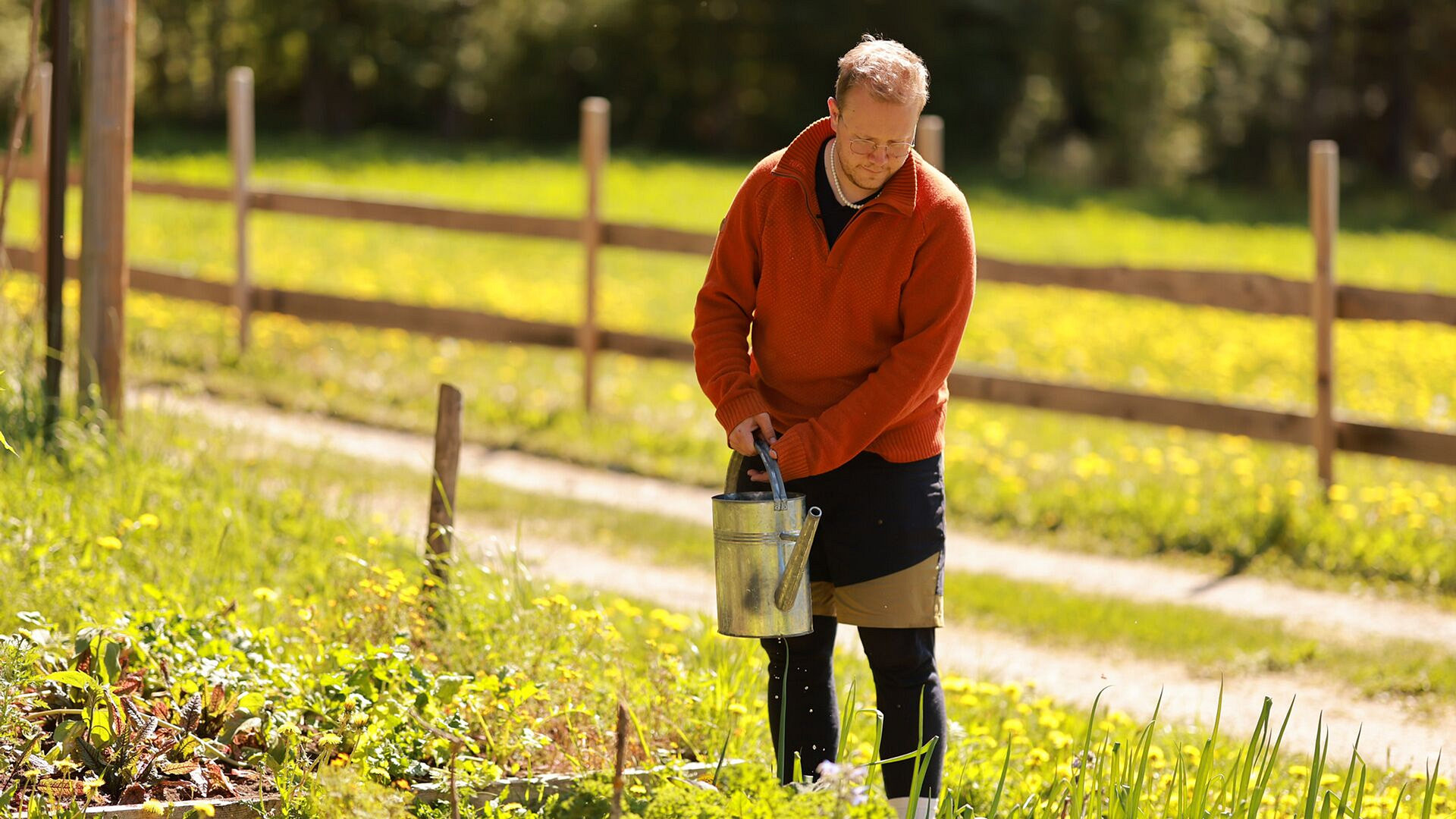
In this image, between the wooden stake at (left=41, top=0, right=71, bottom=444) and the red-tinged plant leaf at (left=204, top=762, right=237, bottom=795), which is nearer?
the red-tinged plant leaf at (left=204, top=762, right=237, bottom=795)

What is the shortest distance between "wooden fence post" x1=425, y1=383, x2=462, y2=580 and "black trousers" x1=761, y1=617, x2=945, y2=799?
112 centimetres

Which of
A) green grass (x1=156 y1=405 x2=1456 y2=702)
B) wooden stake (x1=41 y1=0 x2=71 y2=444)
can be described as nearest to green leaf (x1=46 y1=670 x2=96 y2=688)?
wooden stake (x1=41 y1=0 x2=71 y2=444)

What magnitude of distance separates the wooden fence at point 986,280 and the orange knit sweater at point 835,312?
4116mm

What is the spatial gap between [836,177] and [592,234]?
544 cm

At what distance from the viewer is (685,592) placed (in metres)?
5.61

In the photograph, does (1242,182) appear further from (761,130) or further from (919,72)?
(919,72)

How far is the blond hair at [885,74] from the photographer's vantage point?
2.80 m

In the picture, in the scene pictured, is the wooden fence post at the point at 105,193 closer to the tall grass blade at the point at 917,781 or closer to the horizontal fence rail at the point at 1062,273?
the horizontal fence rail at the point at 1062,273

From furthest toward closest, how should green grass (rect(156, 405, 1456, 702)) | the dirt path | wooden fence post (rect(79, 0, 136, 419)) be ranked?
wooden fence post (rect(79, 0, 136, 419))
green grass (rect(156, 405, 1456, 702))
the dirt path

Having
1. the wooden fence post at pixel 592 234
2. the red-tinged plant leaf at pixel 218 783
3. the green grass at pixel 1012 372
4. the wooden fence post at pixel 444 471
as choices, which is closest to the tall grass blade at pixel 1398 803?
the red-tinged plant leaf at pixel 218 783

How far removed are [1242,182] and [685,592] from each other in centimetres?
3868

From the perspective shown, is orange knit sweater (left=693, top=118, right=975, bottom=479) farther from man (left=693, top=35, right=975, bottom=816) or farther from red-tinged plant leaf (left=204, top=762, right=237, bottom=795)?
red-tinged plant leaf (left=204, top=762, right=237, bottom=795)

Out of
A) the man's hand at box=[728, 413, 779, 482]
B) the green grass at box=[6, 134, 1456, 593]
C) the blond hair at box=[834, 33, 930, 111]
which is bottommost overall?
the green grass at box=[6, 134, 1456, 593]

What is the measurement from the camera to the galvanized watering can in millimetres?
2918
